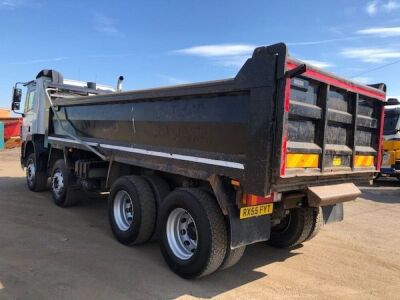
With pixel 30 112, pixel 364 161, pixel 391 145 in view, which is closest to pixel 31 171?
pixel 30 112

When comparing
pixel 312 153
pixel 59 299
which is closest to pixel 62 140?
pixel 59 299

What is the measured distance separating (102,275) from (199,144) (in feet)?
6.08

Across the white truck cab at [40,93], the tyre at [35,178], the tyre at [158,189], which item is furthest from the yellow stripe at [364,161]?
the tyre at [35,178]

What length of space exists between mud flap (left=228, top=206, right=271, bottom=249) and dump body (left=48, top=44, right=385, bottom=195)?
1.41ft

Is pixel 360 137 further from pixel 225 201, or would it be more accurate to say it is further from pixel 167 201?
pixel 167 201

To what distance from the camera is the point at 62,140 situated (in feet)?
26.3

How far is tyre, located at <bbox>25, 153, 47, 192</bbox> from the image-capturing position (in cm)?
937

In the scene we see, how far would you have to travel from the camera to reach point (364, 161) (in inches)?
203

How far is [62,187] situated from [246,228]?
4.86m

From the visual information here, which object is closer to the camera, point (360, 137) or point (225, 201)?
point (225, 201)

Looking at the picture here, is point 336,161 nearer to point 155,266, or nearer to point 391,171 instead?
point 155,266

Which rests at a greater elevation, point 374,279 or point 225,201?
point 225,201

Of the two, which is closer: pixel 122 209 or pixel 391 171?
pixel 122 209

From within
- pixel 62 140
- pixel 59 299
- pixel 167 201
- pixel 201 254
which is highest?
pixel 62 140
